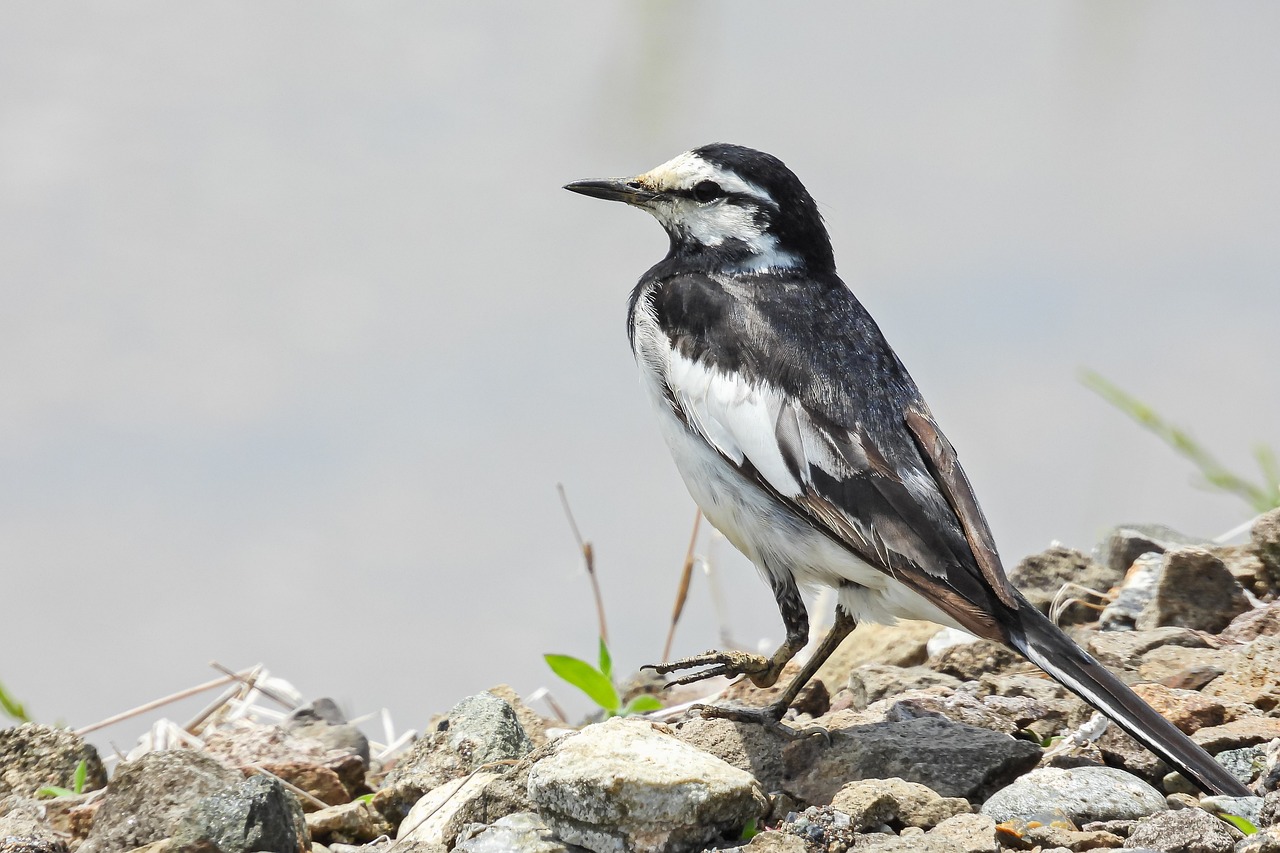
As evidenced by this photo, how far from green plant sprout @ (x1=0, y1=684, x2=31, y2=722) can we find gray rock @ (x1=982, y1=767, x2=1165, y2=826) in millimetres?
3840

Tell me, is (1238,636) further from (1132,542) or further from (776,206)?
(776,206)

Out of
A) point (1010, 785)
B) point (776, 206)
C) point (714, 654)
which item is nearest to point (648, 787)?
point (1010, 785)

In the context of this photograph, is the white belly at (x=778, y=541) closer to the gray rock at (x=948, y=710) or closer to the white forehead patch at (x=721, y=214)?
the gray rock at (x=948, y=710)

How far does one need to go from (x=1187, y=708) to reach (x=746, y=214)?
7.89 feet

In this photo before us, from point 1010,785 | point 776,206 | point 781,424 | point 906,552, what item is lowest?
point 1010,785

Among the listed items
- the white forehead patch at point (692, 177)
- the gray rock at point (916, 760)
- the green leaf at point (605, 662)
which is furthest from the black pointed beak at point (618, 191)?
the gray rock at point (916, 760)

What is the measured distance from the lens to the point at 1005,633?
4223 mm

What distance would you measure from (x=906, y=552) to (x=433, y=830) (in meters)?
1.63

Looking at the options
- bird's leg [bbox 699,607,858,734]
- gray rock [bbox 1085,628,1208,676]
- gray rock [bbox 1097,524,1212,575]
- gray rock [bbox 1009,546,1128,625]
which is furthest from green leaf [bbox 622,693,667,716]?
gray rock [bbox 1097,524,1212,575]

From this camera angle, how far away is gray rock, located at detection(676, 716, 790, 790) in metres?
4.21

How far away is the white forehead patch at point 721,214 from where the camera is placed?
5488mm

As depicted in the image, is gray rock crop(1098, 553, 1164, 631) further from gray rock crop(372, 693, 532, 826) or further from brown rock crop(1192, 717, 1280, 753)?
gray rock crop(372, 693, 532, 826)

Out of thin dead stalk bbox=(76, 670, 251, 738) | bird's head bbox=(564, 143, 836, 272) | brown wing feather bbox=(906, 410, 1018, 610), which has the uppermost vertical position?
bird's head bbox=(564, 143, 836, 272)

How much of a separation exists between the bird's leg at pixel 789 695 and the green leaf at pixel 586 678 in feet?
2.16
